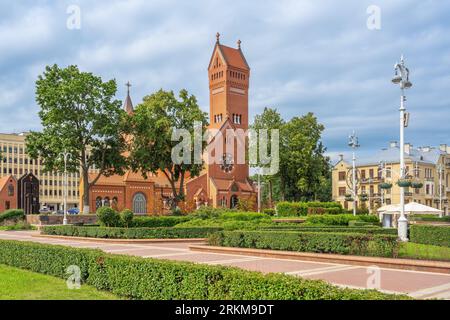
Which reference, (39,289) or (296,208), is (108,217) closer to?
(39,289)

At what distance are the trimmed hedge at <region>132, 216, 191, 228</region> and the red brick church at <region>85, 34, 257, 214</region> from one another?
63.9ft

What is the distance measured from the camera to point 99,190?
195 feet

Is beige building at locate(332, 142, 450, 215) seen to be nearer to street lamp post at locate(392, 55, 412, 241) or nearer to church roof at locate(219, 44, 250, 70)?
church roof at locate(219, 44, 250, 70)

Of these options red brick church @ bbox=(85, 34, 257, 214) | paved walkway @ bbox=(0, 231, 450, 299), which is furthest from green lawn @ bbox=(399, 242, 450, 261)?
red brick church @ bbox=(85, 34, 257, 214)

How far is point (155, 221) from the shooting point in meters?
31.3

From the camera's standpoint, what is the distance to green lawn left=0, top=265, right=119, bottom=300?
387 inches

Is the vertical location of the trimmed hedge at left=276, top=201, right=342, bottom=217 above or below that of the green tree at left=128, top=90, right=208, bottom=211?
below

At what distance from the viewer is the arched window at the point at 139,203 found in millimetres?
62812

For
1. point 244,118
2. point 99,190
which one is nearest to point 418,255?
point 99,190

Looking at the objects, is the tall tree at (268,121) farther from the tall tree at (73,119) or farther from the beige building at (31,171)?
the beige building at (31,171)

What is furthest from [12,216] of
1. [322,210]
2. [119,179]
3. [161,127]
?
[322,210]

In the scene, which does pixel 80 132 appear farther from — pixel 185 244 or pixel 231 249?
pixel 231 249

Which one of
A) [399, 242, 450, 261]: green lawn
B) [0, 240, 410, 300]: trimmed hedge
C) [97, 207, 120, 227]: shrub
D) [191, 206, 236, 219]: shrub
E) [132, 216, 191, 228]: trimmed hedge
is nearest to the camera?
[0, 240, 410, 300]: trimmed hedge
